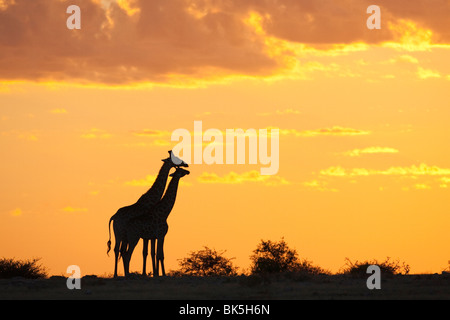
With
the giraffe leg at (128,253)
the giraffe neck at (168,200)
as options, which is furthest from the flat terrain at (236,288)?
the giraffe neck at (168,200)

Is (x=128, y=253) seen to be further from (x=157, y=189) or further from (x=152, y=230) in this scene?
(x=157, y=189)

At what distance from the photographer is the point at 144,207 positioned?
3697 centimetres

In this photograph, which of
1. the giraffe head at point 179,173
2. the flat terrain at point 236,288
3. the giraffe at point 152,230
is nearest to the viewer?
the flat terrain at point 236,288

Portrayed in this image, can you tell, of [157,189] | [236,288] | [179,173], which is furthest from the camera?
[179,173]

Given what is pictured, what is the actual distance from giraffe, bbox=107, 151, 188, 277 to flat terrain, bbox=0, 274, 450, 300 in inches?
85.6

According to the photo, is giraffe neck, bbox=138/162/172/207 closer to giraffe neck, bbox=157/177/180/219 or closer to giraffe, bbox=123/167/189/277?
giraffe neck, bbox=157/177/180/219

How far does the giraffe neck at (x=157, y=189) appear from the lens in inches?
1470

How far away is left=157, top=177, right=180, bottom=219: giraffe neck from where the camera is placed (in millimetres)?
36562

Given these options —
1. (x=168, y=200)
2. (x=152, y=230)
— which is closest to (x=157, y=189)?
(x=168, y=200)

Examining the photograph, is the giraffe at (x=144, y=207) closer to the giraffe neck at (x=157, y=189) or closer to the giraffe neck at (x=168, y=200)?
the giraffe neck at (x=157, y=189)

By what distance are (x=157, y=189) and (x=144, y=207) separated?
3.60 feet

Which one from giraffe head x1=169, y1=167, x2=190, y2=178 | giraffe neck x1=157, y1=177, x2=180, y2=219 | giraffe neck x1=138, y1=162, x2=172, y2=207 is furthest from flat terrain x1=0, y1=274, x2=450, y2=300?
giraffe head x1=169, y1=167, x2=190, y2=178

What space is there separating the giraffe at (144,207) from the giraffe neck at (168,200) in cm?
41
